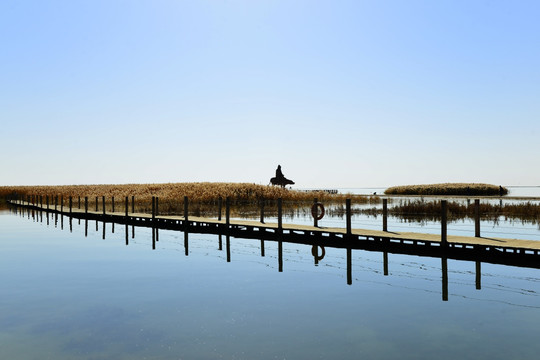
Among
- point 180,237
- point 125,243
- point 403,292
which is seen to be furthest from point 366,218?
point 403,292

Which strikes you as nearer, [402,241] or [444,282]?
[444,282]

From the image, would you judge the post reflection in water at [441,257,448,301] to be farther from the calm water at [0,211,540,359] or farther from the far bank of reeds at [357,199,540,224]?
the far bank of reeds at [357,199,540,224]

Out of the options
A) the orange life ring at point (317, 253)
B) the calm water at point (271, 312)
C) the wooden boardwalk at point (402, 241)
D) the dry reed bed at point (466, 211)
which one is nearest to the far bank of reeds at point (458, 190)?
the dry reed bed at point (466, 211)

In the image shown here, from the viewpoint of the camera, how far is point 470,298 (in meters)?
13.3

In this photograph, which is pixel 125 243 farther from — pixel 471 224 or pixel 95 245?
pixel 471 224

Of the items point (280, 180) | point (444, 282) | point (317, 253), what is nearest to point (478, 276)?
point (444, 282)

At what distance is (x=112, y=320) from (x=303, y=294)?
4.93 metres

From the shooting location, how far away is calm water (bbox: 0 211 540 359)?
365 inches

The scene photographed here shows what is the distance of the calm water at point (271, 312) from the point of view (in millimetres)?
9281

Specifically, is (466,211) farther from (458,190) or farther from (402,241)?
(458,190)

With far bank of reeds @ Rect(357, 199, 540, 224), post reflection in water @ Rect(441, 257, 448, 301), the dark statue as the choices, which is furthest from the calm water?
the dark statue

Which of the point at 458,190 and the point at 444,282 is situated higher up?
the point at 458,190

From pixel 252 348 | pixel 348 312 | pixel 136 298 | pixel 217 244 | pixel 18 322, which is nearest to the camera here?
pixel 252 348

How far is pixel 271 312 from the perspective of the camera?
11.7m
